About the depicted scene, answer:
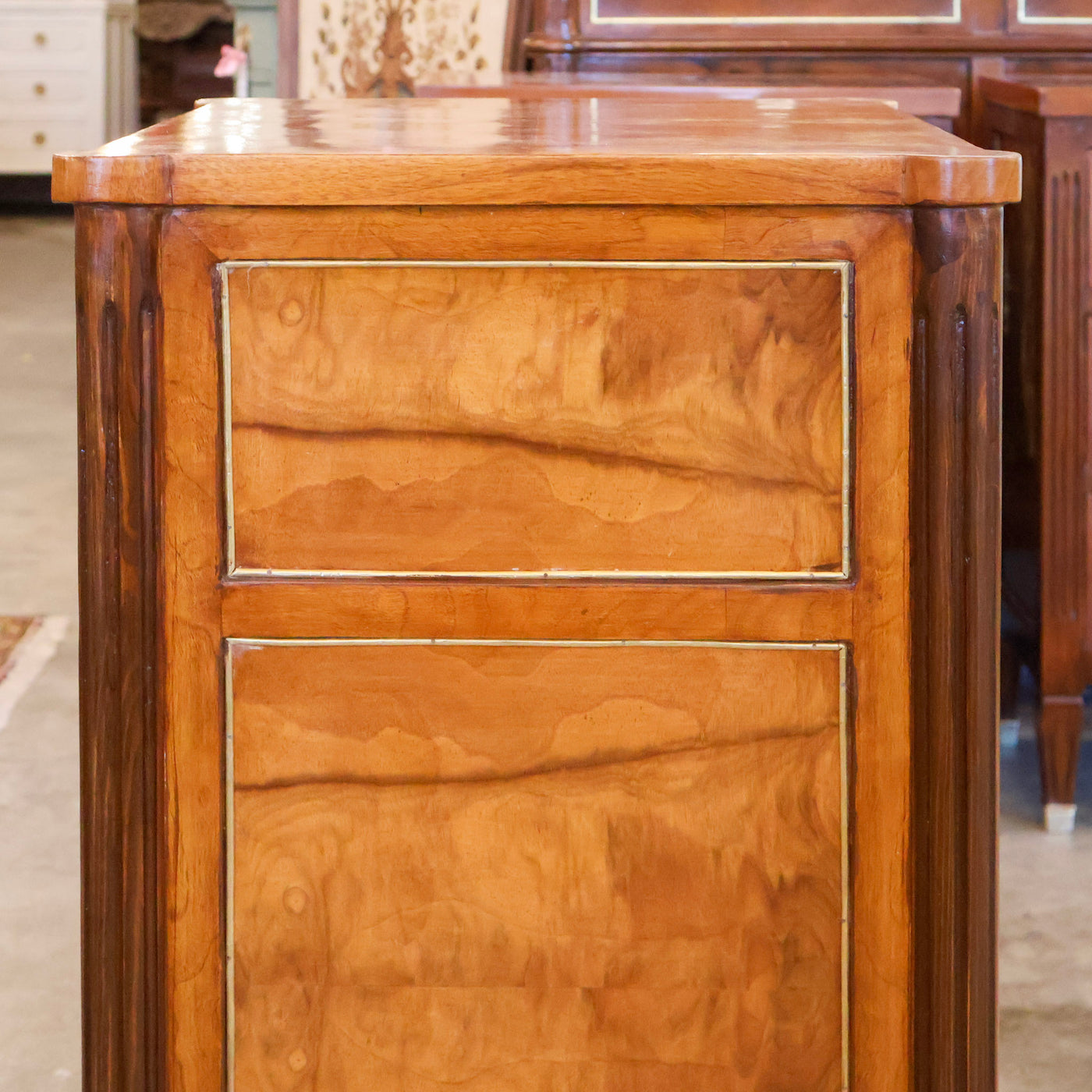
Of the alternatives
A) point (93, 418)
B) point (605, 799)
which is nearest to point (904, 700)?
point (605, 799)

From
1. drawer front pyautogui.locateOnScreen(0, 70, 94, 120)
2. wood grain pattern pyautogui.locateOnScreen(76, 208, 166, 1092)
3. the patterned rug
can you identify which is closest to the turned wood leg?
wood grain pattern pyautogui.locateOnScreen(76, 208, 166, 1092)

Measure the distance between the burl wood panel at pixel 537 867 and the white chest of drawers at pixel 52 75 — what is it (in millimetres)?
7525

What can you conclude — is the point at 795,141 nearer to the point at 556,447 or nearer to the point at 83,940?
the point at 556,447

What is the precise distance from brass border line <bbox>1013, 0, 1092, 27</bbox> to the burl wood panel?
1.83 metres

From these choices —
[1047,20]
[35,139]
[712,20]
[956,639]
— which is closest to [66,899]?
[956,639]

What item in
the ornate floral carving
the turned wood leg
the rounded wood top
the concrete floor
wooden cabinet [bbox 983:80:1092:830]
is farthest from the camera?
the ornate floral carving

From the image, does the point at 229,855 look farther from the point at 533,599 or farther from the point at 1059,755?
the point at 1059,755

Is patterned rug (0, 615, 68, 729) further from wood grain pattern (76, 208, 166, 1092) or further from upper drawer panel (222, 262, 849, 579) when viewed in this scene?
upper drawer panel (222, 262, 849, 579)

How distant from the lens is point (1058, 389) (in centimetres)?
204

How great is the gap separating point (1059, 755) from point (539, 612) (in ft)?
4.36

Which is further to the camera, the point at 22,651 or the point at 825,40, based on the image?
the point at 22,651

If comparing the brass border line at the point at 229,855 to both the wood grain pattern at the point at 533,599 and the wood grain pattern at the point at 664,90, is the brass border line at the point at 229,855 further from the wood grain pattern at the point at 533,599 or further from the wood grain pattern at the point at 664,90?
the wood grain pattern at the point at 664,90

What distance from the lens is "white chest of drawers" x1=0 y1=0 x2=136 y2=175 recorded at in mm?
7969

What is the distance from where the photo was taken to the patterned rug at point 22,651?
2639 millimetres
